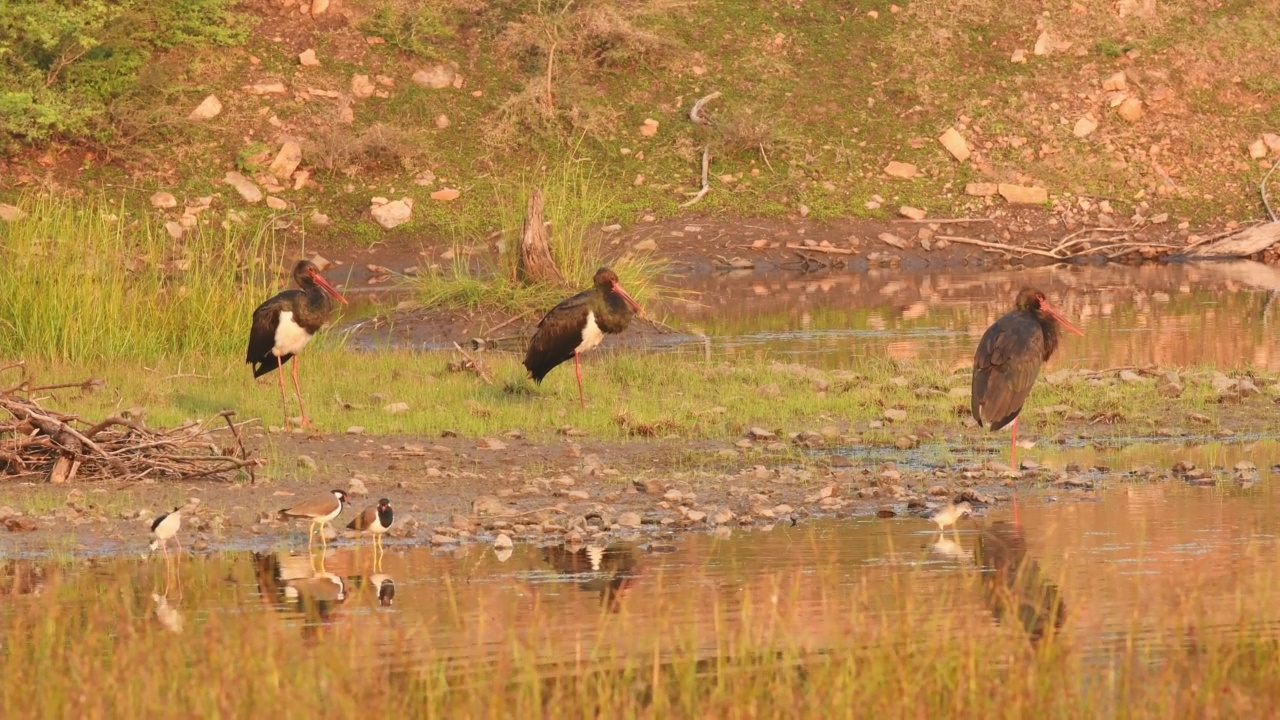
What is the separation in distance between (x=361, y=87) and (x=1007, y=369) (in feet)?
64.0

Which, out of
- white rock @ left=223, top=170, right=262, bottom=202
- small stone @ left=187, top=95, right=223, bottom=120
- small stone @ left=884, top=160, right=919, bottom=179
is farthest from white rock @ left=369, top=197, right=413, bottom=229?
small stone @ left=884, top=160, right=919, bottom=179

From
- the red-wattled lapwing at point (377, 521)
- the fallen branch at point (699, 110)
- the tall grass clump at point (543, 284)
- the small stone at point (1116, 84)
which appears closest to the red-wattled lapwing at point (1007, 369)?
the red-wattled lapwing at point (377, 521)

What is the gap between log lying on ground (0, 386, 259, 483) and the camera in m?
10.3

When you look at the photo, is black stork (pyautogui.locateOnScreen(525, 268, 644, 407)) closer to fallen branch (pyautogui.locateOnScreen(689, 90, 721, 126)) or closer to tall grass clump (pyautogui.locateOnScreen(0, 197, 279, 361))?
tall grass clump (pyautogui.locateOnScreen(0, 197, 279, 361))

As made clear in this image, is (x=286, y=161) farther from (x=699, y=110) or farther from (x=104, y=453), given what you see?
(x=104, y=453)

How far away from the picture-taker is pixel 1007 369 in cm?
1110

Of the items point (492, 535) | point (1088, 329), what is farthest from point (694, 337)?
point (492, 535)

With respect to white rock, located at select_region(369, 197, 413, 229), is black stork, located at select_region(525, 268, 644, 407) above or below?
below

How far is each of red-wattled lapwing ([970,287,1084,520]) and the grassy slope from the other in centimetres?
1523

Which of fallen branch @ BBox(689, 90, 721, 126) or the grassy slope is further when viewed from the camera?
fallen branch @ BBox(689, 90, 721, 126)

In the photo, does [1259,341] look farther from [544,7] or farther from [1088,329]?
[544,7]

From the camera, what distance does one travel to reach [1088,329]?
1891 centimetres

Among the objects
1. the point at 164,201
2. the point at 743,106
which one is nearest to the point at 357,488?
the point at 164,201

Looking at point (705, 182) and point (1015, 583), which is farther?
point (705, 182)
